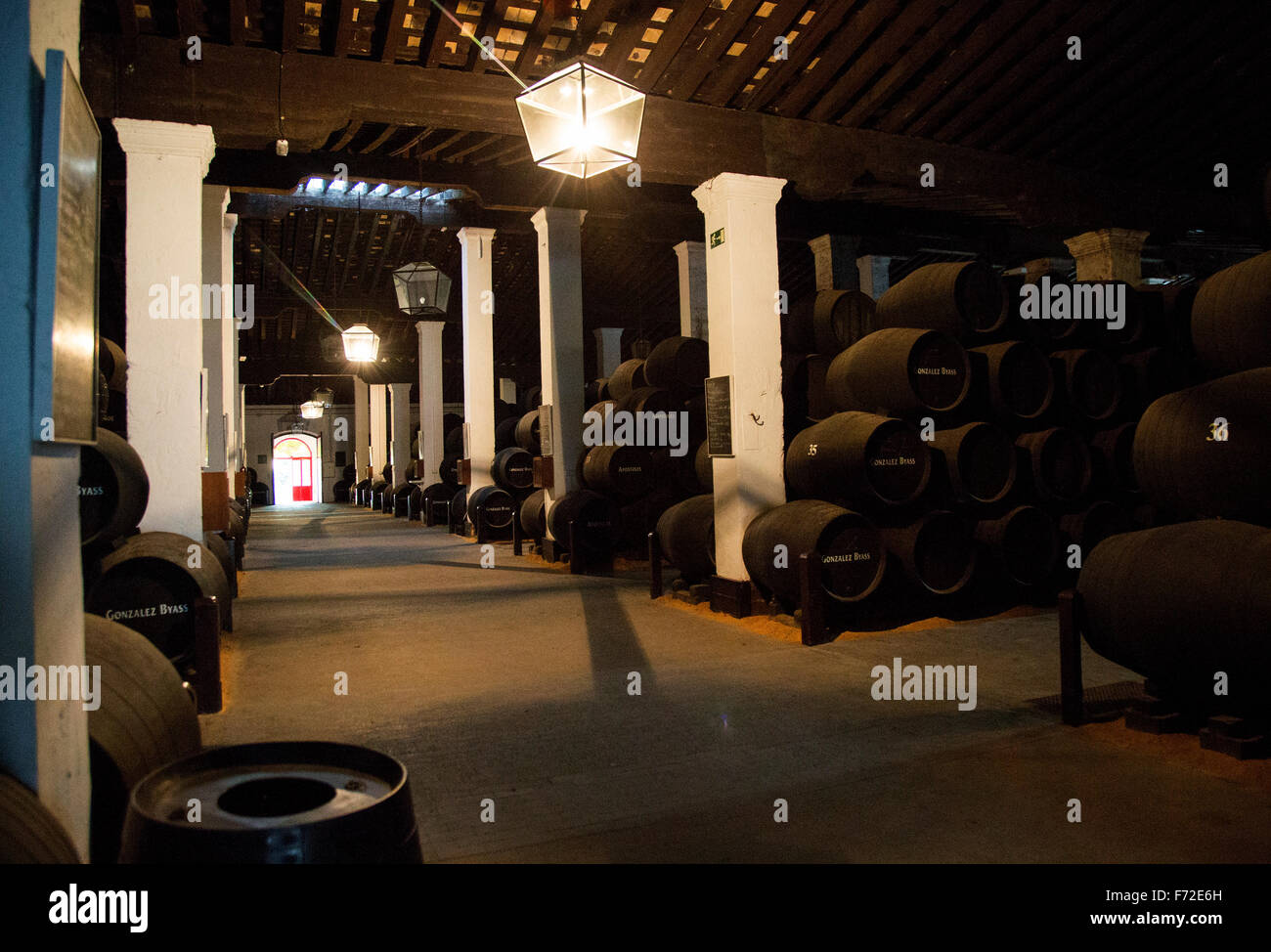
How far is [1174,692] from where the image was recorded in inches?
163

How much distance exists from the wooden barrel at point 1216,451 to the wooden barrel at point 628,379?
25.7 ft

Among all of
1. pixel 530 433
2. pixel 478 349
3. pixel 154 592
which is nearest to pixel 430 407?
pixel 530 433

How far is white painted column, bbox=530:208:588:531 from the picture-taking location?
12.1 metres

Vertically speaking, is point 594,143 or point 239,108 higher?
point 239,108

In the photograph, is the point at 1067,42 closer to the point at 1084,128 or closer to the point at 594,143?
the point at 1084,128

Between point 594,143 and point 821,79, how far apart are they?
363 cm

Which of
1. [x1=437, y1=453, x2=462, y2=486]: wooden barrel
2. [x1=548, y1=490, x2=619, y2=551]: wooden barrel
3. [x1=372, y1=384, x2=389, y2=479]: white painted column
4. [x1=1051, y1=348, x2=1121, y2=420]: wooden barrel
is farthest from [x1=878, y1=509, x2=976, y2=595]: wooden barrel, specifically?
[x1=372, y1=384, x2=389, y2=479]: white painted column

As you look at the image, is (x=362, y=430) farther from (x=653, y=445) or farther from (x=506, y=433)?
(x=653, y=445)

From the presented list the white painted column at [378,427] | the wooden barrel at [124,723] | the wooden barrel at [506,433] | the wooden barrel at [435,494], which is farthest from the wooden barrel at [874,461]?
the white painted column at [378,427]

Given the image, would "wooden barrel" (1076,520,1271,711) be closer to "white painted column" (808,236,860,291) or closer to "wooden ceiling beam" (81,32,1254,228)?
"wooden ceiling beam" (81,32,1254,228)
